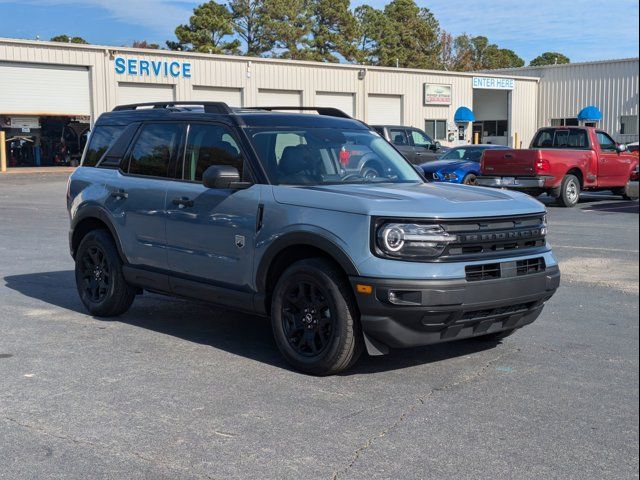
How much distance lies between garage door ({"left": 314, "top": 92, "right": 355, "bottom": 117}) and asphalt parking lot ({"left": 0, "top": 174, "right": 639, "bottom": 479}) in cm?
3463

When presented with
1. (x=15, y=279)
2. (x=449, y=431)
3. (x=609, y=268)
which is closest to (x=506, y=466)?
(x=449, y=431)

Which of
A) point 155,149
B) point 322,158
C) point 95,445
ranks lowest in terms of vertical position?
point 95,445

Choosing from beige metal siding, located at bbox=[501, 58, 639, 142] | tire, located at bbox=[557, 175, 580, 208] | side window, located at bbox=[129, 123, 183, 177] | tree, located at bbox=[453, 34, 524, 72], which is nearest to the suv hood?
side window, located at bbox=[129, 123, 183, 177]

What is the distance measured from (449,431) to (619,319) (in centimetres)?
348

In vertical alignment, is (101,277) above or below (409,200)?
below

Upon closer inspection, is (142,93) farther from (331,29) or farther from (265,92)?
(331,29)

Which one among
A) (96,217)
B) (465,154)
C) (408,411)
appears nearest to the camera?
(408,411)

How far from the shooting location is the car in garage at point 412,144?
25500 mm

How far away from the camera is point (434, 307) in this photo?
205 inches

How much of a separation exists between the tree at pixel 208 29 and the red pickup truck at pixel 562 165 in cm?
4157

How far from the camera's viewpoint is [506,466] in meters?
4.09

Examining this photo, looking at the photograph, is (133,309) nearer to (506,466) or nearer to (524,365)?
(524,365)

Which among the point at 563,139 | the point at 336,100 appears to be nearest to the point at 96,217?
the point at 563,139

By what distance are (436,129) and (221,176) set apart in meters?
42.6
